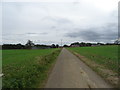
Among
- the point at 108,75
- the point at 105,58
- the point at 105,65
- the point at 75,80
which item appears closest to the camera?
the point at 75,80

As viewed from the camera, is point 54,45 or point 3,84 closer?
point 3,84

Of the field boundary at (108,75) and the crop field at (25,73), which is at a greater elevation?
the crop field at (25,73)

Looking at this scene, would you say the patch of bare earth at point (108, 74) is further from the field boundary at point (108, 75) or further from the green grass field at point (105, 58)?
the green grass field at point (105, 58)

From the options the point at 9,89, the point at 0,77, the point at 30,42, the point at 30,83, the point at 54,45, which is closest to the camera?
the point at 9,89

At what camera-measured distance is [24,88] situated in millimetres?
6941

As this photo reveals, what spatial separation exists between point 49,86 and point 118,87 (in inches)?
128

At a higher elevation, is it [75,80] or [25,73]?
[25,73]

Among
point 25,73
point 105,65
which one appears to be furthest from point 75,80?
point 105,65

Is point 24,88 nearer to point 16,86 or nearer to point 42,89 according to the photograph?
point 16,86

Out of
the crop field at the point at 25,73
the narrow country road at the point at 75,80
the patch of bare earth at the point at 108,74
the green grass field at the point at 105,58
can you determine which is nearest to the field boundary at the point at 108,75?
the patch of bare earth at the point at 108,74

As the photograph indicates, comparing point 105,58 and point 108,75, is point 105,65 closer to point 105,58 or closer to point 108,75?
point 108,75

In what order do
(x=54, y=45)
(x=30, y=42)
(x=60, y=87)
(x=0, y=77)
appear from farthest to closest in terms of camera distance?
(x=54, y=45), (x=30, y=42), (x=0, y=77), (x=60, y=87)

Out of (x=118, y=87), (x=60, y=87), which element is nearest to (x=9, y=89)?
(x=60, y=87)

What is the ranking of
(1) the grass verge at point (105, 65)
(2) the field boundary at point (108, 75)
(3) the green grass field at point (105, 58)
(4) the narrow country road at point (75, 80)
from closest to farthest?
(4) the narrow country road at point (75, 80), (2) the field boundary at point (108, 75), (1) the grass verge at point (105, 65), (3) the green grass field at point (105, 58)
